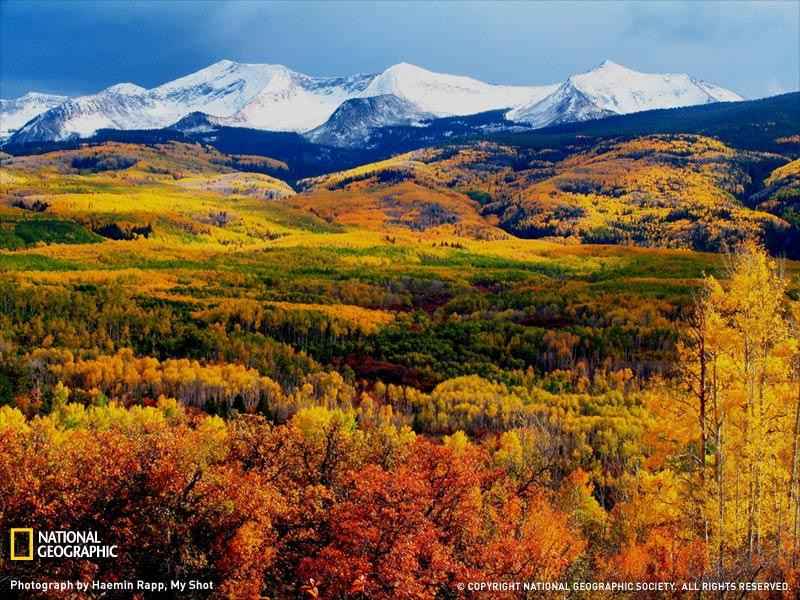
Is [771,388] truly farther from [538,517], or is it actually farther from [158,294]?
[158,294]

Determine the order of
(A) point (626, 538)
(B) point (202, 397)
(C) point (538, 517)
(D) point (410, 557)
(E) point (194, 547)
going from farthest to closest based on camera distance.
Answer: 1. (B) point (202, 397)
2. (A) point (626, 538)
3. (C) point (538, 517)
4. (E) point (194, 547)
5. (D) point (410, 557)

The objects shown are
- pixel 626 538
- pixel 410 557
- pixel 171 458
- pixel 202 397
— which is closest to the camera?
pixel 410 557

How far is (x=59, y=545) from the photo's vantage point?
32.9 m

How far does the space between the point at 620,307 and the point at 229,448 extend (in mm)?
142967

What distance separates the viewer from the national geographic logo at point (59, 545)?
32.7 meters

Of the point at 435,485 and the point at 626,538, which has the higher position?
the point at 435,485

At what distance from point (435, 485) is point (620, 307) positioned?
5752 inches

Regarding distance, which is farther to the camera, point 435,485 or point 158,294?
point 158,294

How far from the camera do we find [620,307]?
17888 centimetres

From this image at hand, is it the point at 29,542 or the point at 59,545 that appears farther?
the point at 29,542

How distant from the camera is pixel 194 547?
113 ft

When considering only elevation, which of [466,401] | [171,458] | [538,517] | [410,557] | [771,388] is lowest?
[466,401]

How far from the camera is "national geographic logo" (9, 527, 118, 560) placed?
107 ft

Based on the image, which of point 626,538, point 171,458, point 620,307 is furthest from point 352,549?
point 620,307
